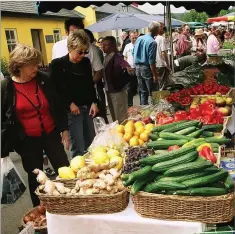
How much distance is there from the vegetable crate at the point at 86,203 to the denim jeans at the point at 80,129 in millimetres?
1966

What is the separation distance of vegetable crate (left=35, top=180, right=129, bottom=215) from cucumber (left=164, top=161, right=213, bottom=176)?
323mm

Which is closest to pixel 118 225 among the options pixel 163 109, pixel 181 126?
pixel 181 126

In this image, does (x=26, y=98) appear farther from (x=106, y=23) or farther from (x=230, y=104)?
(x=106, y=23)

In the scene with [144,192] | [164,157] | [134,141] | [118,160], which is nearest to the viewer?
[144,192]

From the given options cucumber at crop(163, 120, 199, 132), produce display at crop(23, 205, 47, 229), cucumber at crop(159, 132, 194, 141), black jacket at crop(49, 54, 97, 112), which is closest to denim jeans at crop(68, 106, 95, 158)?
black jacket at crop(49, 54, 97, 112)

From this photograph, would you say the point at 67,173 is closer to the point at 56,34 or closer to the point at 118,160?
the point at 118,160

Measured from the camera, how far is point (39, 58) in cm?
304

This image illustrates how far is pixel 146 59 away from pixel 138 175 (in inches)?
223

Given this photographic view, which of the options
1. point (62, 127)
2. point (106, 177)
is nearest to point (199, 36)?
point (62, 127)

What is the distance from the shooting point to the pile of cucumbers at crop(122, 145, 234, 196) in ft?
6.23

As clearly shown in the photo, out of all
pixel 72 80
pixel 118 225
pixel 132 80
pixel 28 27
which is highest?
pixel 28 27

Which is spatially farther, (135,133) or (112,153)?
(135,133)

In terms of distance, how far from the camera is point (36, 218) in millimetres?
2996

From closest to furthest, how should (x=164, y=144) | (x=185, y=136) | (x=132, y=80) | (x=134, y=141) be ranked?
(x=164, y=144), (x=185, y=136), (x=134, y=141), (x=132, y=80)
